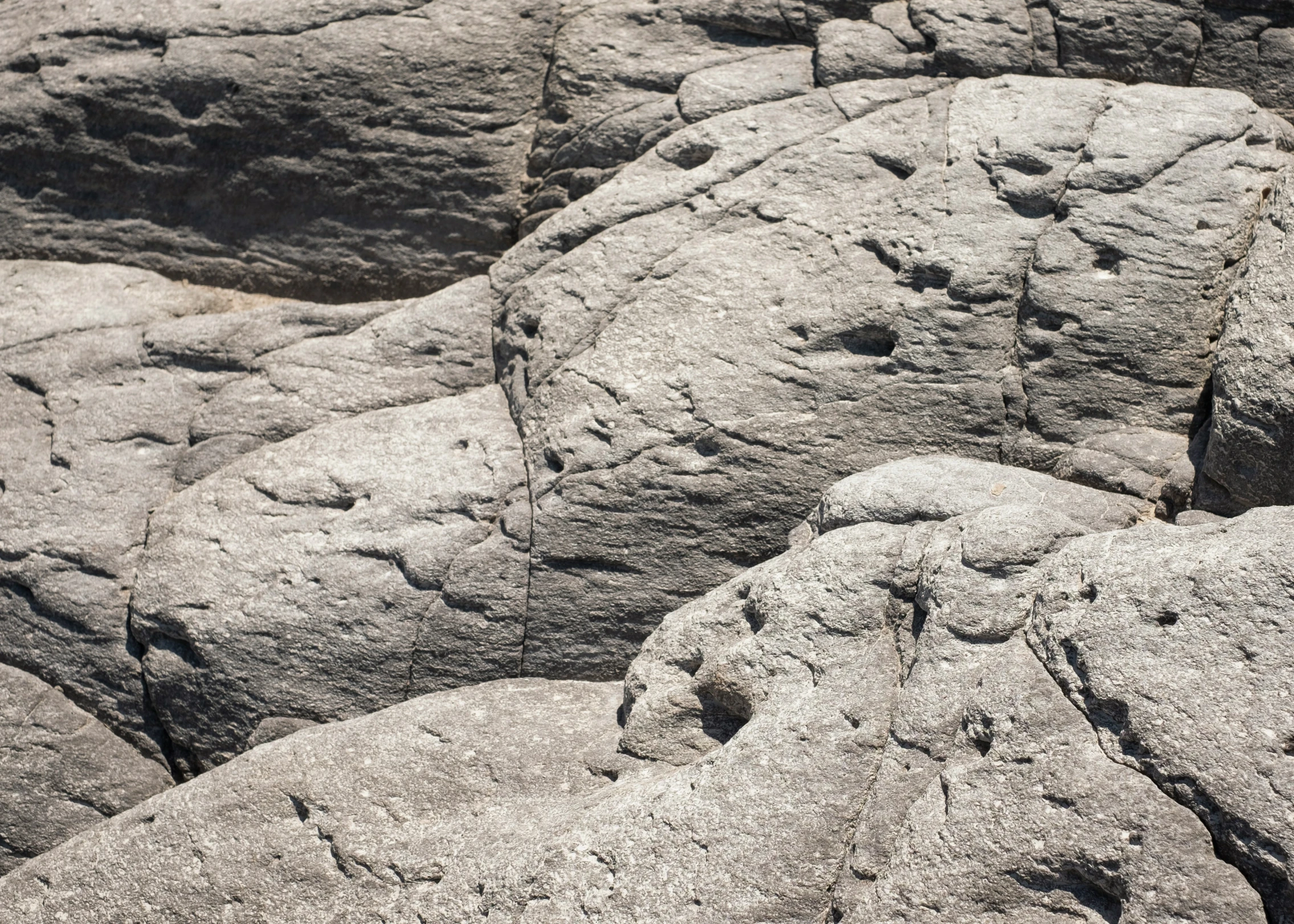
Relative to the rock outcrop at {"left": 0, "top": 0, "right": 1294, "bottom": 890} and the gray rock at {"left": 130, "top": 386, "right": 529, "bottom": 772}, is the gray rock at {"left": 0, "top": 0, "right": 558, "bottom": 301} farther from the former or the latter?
the gray rock at {"left": 130, "top": 386, "right": 529, "bottom": 772}

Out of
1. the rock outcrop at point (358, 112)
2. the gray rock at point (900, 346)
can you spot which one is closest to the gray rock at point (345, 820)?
the gray rock at point (900, 346)

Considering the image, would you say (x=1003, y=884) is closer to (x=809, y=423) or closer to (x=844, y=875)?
(x=844, y=875)

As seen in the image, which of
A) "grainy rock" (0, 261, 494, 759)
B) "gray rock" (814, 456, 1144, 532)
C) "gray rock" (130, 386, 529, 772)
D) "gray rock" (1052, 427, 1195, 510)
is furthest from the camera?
"grainy rock" (0, 261, 494, 759)

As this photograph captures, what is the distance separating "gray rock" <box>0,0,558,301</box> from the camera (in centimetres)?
515

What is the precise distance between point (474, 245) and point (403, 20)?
1.10 meters

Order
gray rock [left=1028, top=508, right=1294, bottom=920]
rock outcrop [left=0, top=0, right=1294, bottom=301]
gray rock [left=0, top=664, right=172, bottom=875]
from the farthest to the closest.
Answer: rock outcrop [left=0, top=0, right=1294, bottom=301] < gray rock [left=0, top=664, right=172, bottom=875] < gray rock [left=1028, top=508, right=1294, bottom=920]

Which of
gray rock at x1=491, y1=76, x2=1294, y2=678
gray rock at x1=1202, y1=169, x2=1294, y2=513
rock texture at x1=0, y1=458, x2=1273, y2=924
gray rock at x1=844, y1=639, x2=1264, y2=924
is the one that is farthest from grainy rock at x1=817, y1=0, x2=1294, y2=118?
gray rock at x1=844, y1=639, x2=1264, y2=924

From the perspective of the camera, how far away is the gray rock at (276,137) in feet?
16.9

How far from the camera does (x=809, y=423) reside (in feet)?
13.2

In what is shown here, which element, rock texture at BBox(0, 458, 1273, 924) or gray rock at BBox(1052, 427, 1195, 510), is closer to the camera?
rock texture at BBox(0, 458, 1273, 924)

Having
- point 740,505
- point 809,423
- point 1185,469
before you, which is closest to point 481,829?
point 740,505

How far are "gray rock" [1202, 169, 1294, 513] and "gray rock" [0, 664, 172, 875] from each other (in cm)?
414

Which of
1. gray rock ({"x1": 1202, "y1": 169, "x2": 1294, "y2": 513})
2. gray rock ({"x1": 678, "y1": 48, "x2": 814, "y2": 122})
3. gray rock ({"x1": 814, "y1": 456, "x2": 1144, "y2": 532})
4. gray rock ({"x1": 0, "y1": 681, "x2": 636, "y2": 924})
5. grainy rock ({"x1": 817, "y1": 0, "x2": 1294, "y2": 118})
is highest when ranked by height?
grainy rock ({"x1": 817, "y1": 0, "x2": 1294, "y2": 118})

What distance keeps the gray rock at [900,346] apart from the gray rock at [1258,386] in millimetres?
168
